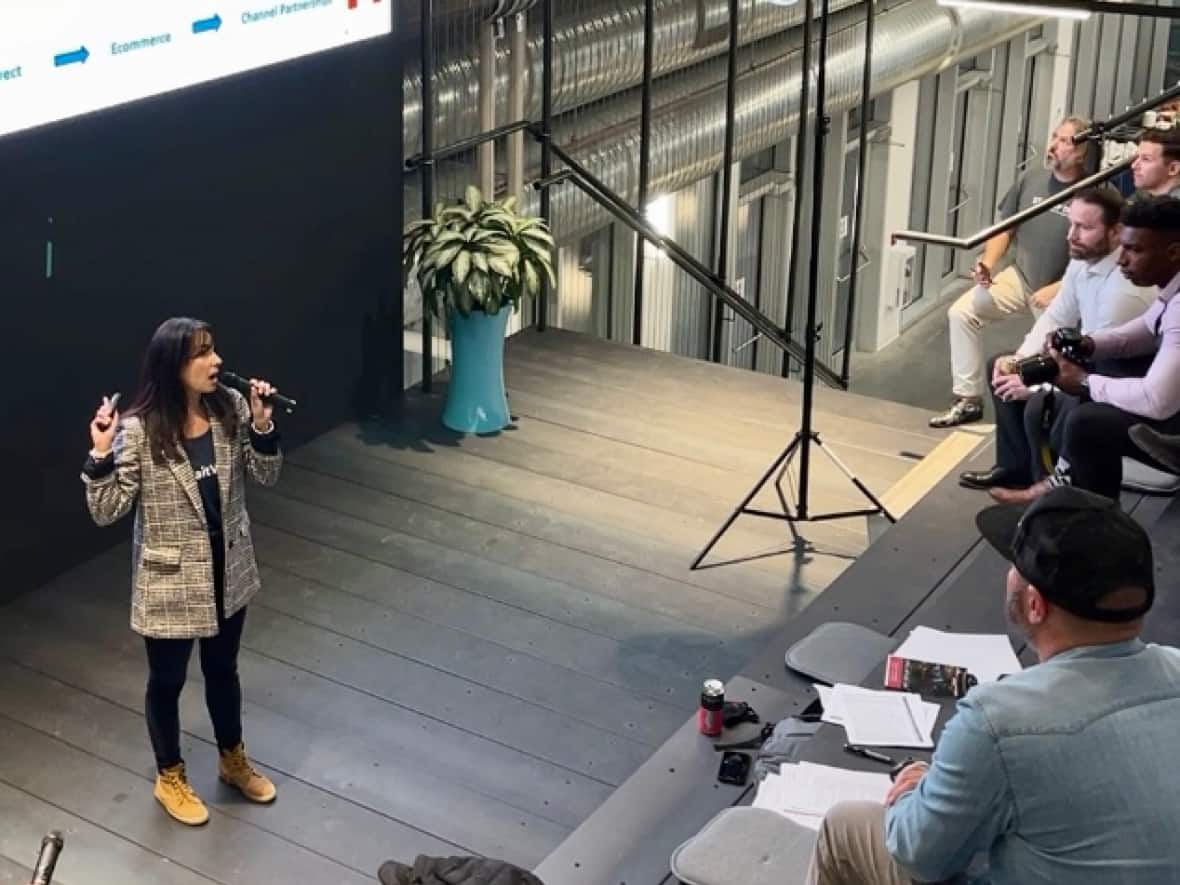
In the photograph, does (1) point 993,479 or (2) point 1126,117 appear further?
(2) point 1126,117

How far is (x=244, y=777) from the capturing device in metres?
3.70

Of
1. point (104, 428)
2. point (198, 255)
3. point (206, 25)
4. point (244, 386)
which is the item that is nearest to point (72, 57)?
point (206, 25)

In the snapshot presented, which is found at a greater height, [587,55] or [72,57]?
[72,57]

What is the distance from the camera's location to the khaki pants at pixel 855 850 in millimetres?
2453

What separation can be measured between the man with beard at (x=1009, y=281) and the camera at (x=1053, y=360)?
138 centimetres

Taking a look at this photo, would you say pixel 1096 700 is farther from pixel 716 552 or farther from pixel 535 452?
pixel 535 452

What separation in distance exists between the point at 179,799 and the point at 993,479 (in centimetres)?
242

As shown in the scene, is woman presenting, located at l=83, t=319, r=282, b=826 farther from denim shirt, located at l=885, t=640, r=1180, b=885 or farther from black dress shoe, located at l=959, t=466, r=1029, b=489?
black dress shoe, located at l=959, t=466, r=1029, b=489

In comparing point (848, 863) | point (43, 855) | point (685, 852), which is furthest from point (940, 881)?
point (43, 855)

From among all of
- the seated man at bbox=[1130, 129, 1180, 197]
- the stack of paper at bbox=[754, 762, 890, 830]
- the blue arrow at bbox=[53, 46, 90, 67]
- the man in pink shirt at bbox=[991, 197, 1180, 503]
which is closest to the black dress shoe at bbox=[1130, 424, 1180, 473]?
the man in pink shirt at bbox=[991, 197, 1180, 503]

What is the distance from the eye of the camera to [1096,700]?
208 centimetres

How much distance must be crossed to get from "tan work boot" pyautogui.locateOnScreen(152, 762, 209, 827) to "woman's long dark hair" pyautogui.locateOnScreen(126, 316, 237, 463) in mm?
725

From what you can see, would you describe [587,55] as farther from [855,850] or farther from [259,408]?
[855,850]

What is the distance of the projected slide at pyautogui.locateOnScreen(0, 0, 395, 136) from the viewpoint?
399 cm
